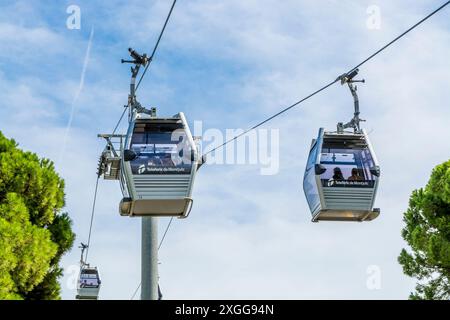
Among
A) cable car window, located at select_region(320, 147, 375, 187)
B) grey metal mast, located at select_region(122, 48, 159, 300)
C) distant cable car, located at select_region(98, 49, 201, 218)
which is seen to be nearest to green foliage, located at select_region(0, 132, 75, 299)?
grey metal mast, located at select_region(122, 48, 159, 300)

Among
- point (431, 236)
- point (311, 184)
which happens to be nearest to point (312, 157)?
point (311, 184)

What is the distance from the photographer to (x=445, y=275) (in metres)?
33.7

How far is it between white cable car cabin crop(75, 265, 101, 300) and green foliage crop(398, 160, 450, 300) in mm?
16183

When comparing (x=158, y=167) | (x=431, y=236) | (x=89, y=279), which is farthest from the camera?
(x=89, y=279)

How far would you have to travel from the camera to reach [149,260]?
20875 mm

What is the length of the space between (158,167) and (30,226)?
7402 mm

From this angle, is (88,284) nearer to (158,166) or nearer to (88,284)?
(88,284)

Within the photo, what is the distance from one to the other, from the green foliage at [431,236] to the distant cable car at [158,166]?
20.4 m
